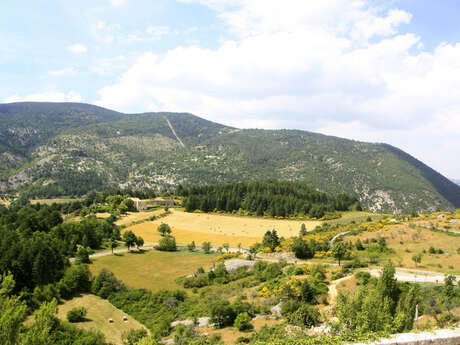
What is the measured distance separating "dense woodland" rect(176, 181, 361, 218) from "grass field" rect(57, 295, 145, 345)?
3238 inches

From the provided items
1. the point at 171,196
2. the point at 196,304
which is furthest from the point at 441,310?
the point at 171,196

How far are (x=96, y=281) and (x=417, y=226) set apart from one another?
2408 inches

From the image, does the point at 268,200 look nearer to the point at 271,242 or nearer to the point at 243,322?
the point at 271,242

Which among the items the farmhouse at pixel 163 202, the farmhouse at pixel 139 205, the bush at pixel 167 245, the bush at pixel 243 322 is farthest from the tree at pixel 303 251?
the farmhouse at pixel 163 202

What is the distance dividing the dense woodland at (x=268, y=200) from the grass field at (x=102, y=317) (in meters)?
82.2

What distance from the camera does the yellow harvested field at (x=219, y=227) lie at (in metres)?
84.2

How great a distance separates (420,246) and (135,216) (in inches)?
3622

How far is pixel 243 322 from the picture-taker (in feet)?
90.7

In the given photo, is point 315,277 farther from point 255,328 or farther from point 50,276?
point 50,276

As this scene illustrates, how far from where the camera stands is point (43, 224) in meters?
73.2

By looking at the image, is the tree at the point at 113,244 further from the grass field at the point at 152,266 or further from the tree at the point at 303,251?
the tree at the point at 303,251

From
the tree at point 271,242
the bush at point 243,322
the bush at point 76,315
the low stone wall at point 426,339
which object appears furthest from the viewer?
the tree at point 271,242

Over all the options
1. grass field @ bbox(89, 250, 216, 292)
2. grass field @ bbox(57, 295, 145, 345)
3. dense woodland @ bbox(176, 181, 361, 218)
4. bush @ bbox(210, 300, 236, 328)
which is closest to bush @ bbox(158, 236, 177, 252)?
grass field @ bbox(89, 250, 216, 292)

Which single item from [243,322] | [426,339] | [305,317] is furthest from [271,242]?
[426,339]
